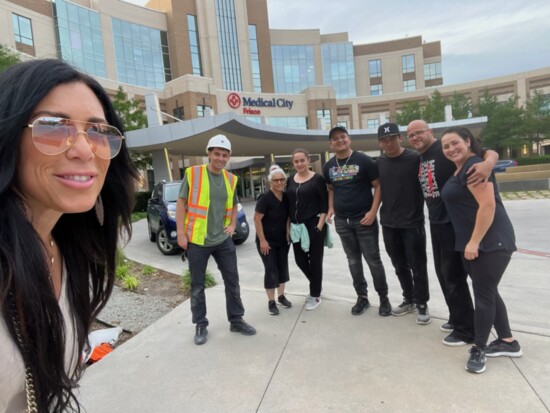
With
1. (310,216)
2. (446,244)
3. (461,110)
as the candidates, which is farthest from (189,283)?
(461,110)

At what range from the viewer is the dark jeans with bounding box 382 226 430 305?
372 centimetres

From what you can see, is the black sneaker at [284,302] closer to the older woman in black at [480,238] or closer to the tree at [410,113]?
the older woman in black at [480,238]

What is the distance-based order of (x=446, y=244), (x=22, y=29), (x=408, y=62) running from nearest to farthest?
(x=446, y=244), (x=22, y=29), (x=408, y=62)

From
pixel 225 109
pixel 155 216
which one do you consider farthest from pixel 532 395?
pixel 225 109

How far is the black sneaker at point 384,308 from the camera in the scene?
3.94 metres

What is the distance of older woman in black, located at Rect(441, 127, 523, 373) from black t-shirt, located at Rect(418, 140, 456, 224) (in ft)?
0.82

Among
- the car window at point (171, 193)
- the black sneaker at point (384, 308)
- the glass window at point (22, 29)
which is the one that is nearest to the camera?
the black sneaker at point (384, 308)

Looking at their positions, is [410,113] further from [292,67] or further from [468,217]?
[468,217]

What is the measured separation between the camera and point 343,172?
4.11 m

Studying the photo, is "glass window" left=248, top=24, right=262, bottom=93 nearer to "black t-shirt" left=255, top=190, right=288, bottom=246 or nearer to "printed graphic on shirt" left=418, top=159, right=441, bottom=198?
"black t-shirt" left=255, top=190, right=288, bottom=246

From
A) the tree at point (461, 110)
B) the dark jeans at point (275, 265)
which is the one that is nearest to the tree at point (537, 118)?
the tree at point (461, 110)

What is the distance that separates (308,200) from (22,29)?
39950 millimetres

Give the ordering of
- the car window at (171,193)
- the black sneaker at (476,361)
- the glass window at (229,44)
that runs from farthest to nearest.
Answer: the glass window at (229,44) → the car window at (171,193) → the black sneaker at (476,361)

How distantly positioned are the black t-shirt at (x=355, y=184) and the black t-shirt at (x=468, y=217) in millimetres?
1107
